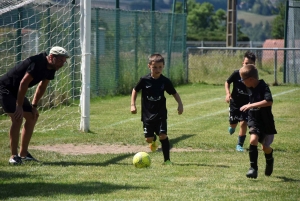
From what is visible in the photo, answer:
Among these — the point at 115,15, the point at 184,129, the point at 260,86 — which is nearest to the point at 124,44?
the point at 115,15

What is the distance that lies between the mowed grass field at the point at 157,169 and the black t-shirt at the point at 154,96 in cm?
67

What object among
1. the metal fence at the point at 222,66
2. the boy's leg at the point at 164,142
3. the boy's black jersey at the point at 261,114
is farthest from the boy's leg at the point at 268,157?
the metal fence at the point at 222,66

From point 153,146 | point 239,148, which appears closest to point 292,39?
point 239,148

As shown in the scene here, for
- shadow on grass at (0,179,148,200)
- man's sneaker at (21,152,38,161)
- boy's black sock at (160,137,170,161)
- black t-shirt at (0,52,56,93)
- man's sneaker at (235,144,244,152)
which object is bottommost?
man's sneaker at (235,144,244,152)

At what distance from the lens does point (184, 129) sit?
48.1 feet

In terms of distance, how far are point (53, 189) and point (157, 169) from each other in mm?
1881

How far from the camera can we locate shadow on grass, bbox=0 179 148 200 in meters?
8.05

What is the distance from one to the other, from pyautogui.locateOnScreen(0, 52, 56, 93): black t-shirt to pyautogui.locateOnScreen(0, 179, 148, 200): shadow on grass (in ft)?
5.82

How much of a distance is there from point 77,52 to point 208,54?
1364 cm

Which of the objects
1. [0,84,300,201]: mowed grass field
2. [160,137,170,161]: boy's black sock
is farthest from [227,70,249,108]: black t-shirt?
[160,137,170,161]: boy's black sock

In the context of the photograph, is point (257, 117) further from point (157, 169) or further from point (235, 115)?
point (235, 115)

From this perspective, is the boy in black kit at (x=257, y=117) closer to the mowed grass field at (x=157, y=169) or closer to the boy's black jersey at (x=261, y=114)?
the boy's black jersey at (x=261, y=114)

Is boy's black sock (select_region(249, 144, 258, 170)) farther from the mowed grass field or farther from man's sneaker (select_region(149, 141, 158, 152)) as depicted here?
man's sneaker (select_region(149, 141, 158, 152))

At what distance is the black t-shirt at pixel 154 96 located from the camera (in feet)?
34.7
